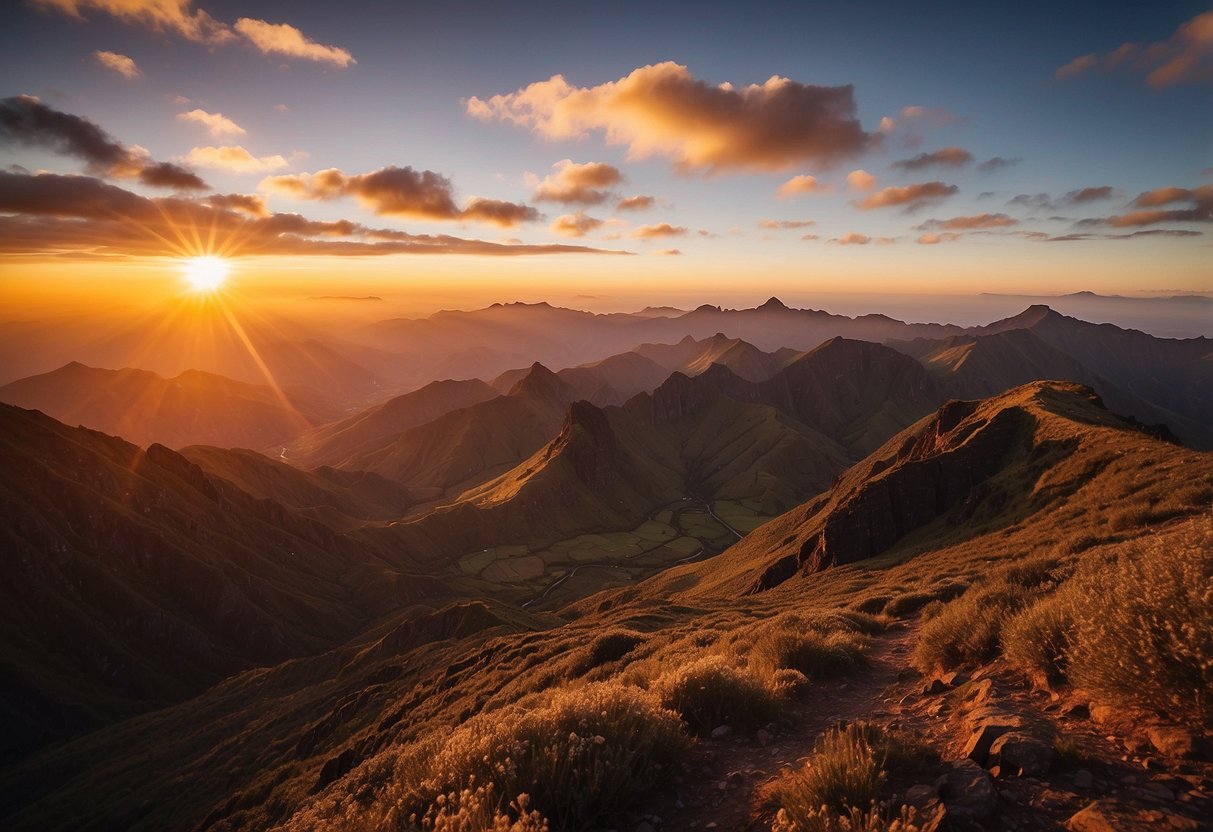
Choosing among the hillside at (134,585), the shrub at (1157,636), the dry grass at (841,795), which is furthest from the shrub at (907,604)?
the hillside at (134,585)

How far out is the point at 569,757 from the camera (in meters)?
5.87

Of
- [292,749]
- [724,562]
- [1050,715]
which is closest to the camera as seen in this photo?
[1050,715]

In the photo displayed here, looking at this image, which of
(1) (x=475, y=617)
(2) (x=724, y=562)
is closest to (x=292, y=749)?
(1) (x=475, y=617)

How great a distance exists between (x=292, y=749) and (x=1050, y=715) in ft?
236

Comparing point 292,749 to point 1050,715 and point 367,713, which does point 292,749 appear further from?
point 1050,715

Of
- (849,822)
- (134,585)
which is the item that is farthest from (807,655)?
(134,585)

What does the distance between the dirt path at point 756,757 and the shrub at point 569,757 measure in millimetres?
378

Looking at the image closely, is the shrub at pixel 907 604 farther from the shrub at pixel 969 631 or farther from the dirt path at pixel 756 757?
the dirt path at pixel 756 757

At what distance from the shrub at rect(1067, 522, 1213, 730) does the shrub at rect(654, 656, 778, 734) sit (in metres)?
4.18

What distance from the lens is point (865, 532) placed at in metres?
69.6

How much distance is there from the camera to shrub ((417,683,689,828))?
5887 millimetres

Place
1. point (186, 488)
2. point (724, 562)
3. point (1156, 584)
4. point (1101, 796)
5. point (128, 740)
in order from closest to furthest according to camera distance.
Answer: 1. point (1101, 796)
2. point (1156, 584)
3. point (128, 740)
4. point (724, 562)
5. point (186, 488)

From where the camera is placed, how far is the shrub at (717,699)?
8445 millimetres

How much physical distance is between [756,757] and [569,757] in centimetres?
317
